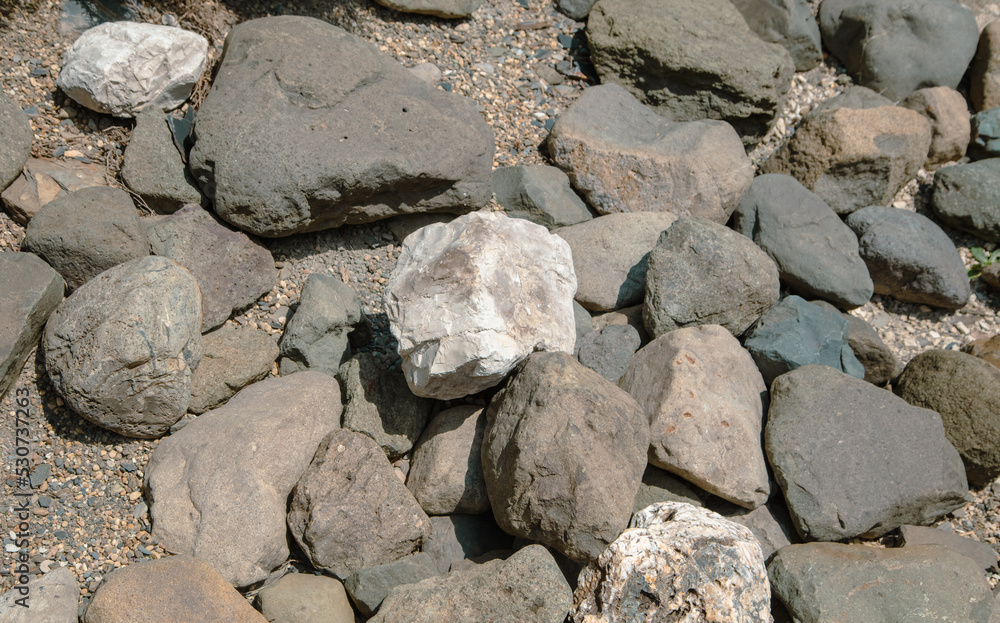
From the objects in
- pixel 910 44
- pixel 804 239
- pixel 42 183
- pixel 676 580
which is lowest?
pixel 676 580

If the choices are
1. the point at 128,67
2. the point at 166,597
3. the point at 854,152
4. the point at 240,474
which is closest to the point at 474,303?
the point at 240,474

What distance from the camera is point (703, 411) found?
3135 mm

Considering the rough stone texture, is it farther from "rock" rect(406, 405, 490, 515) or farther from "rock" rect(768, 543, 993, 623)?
"rock" rect(768, 543, 993, 623)

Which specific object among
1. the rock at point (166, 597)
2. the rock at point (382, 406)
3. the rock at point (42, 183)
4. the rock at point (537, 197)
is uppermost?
the rock at point (42, 183)

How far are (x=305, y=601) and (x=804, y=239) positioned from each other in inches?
120

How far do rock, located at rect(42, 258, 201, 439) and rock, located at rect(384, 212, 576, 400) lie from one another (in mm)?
897

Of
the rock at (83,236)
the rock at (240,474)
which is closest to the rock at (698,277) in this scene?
the rock at (240,474)

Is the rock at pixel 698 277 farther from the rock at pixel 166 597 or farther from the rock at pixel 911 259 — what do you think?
the rock at pixel 166 597

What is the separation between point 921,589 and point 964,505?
0.74 m

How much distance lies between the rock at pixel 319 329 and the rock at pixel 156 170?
739 millimetres

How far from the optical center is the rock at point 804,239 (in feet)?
12.5

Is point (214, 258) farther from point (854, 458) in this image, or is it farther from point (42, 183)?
point (854, 458)

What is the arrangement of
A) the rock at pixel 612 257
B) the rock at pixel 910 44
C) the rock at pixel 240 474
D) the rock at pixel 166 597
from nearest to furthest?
the rock at pixel 166 597 → the rock at pixel 240 474 → the rock at pixel 612 257 → the rock at pixel 910 44

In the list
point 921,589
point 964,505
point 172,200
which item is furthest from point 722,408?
point 172,200
